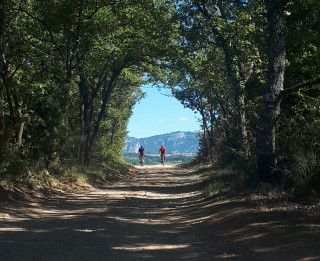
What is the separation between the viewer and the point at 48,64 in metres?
16.2

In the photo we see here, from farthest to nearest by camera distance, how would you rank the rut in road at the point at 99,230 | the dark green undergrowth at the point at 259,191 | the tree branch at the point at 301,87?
the tree branch at the point at 301,87
the dark green undergrowth at the point at 259,191
the rut in road at the point at 99,230

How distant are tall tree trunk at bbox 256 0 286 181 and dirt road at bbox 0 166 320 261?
1.59 meters

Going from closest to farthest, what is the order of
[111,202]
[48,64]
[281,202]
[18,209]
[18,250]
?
[18,250]
[281,202]
[18,209]
[111,202]
[48,64]

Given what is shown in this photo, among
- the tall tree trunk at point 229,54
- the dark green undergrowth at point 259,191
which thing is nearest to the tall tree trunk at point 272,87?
the dark green undergrowth at point 259,191

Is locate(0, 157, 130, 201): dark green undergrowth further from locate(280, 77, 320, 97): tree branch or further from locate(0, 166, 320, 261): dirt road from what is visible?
locate(280, 77, 320, 97): tree branch

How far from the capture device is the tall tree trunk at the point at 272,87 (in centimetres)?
1135

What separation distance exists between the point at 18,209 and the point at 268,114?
7.59 metres

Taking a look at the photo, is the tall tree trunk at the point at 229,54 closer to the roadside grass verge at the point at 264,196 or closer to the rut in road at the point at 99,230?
the roadside grass verge at the point at 264,196

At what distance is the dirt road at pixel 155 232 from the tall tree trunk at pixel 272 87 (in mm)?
1586

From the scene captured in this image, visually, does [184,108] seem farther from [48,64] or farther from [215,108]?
[48,64]

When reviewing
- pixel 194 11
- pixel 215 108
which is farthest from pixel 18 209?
pixel 215 108

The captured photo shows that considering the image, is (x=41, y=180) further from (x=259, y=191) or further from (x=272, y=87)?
(x=272, y=87)

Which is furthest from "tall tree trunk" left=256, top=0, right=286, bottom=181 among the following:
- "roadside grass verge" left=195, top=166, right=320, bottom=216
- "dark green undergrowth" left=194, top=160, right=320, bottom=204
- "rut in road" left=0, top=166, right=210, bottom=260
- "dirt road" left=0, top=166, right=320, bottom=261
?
"rut in road" left=0, top=166, right=210, bottom=260

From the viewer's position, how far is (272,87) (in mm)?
11344
